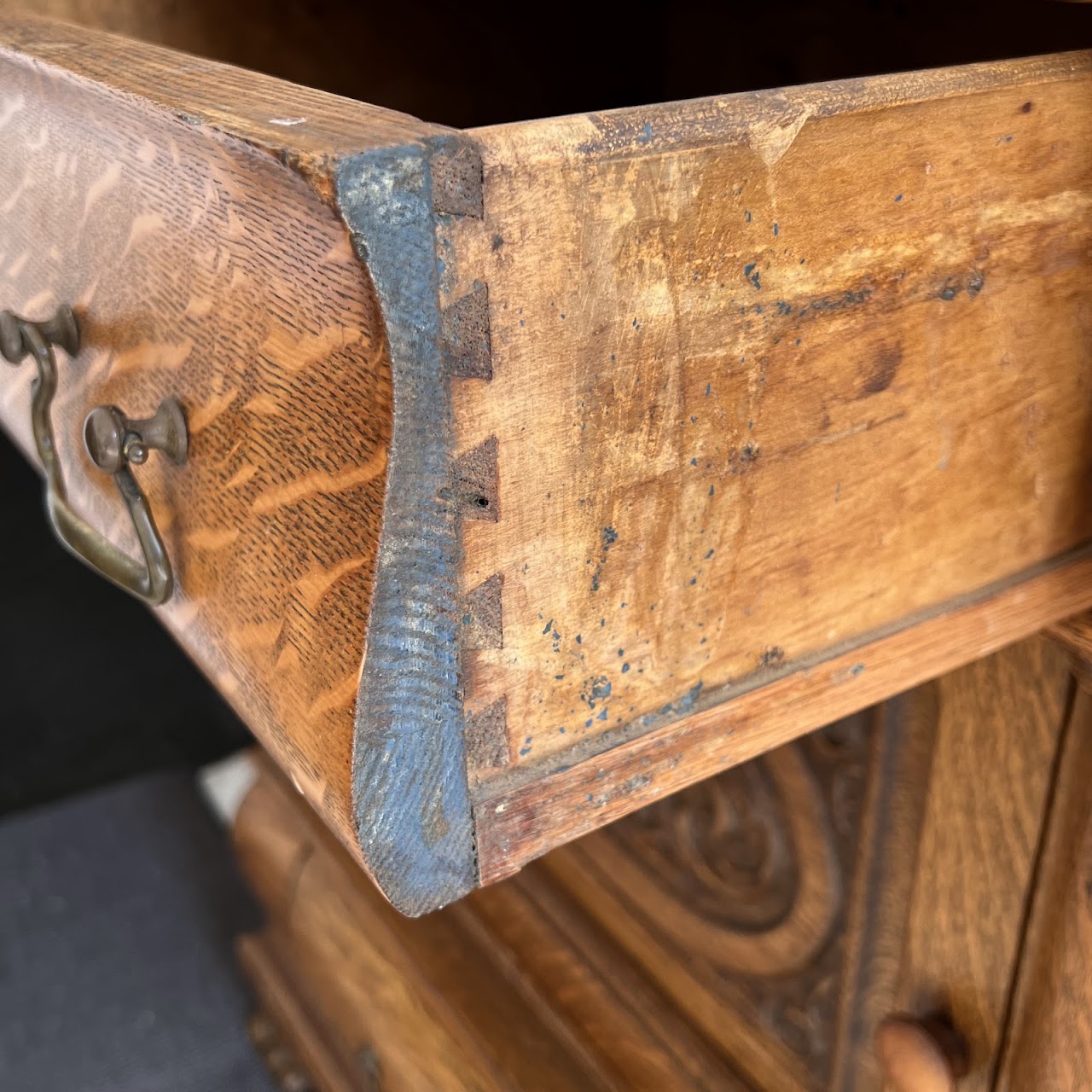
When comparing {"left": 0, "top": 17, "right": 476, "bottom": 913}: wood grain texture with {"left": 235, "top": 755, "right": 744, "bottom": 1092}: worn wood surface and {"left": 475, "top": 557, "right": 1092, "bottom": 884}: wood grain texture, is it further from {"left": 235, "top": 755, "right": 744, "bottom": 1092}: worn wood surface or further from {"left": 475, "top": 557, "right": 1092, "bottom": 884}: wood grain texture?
{"left": 235, "top": 755, "right": 744, "bottom": 1092}: worn wood surface

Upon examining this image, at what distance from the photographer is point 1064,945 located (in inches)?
23.5

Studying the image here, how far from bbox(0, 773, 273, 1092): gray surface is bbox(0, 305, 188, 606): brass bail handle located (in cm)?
91

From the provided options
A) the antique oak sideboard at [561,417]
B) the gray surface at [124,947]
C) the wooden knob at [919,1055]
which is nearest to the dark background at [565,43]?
the antique oak sideboard at [561,417]

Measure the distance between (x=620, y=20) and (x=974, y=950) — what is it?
78cm

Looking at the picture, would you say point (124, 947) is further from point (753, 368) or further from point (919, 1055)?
point (753, 368)

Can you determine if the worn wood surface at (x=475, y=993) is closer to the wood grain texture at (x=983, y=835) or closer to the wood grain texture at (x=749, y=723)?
the wood grain texture at (x=983, y=835)

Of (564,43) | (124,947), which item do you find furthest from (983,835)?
(124,947)

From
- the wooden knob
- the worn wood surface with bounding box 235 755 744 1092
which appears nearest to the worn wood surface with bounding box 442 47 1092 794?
the wooden knob

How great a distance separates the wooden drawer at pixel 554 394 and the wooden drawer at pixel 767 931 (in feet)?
0.56

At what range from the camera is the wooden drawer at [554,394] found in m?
0.31

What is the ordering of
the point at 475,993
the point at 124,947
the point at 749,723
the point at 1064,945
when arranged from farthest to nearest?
the point at 124,947 < the point at 475,993 < the point at 1064,945 < the point at 749,723

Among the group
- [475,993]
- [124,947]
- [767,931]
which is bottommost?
[124,947]

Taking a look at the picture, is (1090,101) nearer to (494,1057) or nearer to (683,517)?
(683,517)

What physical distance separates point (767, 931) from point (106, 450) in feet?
1.91
